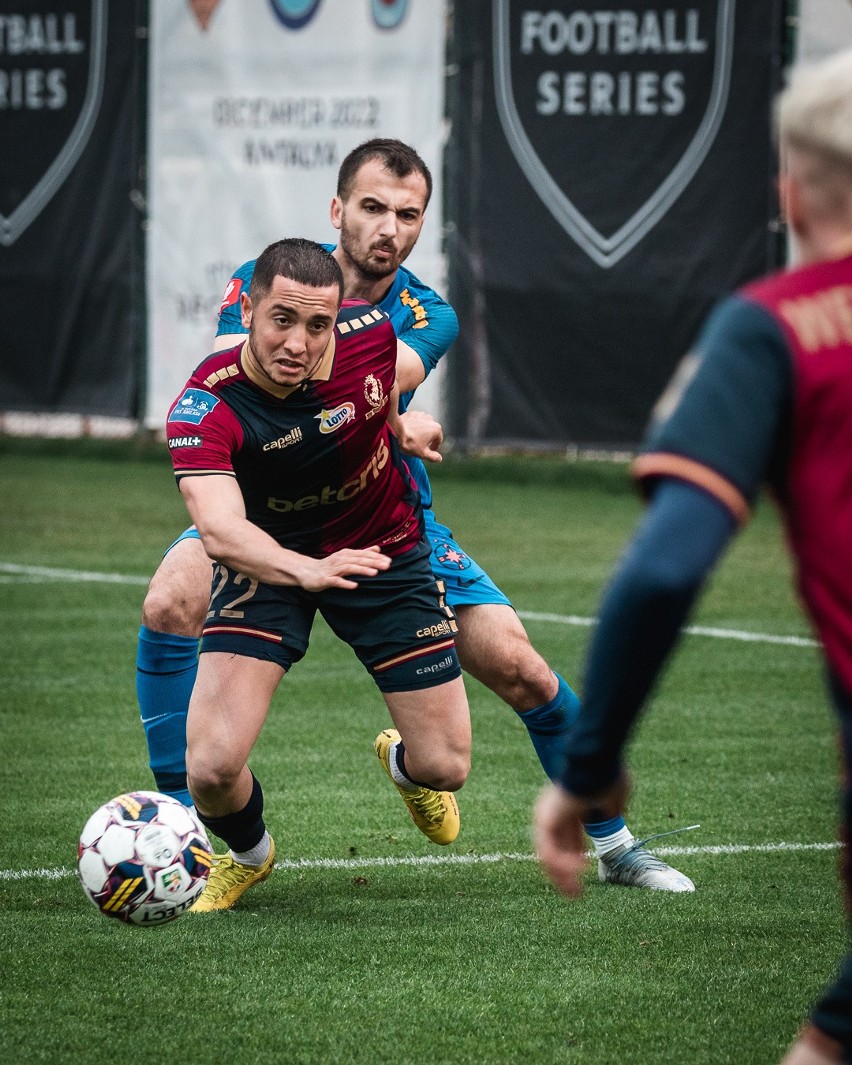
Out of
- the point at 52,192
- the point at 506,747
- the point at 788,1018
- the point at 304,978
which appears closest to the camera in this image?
the point at 788,1018

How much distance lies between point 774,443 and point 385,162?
146 inches

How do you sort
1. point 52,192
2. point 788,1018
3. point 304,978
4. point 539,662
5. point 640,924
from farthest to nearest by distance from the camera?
1. point 52,192
2. point 539,662
3. point 640,924
4. point 304,978
5. point 788,1018

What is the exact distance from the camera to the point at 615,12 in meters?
15.3

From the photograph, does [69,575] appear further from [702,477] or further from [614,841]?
[702,477]

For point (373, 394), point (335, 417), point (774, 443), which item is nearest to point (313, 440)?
point (335, 417)

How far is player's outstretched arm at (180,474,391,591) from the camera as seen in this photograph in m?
3.89

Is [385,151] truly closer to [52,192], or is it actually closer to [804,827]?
[804,827]

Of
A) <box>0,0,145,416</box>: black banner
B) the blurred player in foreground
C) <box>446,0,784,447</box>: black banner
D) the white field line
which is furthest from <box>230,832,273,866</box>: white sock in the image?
<box>0,0,145,416</box>: black banner

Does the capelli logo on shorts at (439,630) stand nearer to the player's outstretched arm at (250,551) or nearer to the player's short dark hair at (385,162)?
the player's outstretched arm at (250,551)

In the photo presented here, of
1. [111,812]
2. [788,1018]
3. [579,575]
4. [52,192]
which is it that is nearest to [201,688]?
[111,812]

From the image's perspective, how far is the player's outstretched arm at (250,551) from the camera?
3895 mm

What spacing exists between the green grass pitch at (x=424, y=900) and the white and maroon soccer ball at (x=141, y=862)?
0.15 m

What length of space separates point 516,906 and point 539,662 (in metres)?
0.75

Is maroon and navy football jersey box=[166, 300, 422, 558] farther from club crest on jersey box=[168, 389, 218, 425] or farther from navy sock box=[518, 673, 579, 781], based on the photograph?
navy sock box=[518, 673, 579, 781]
